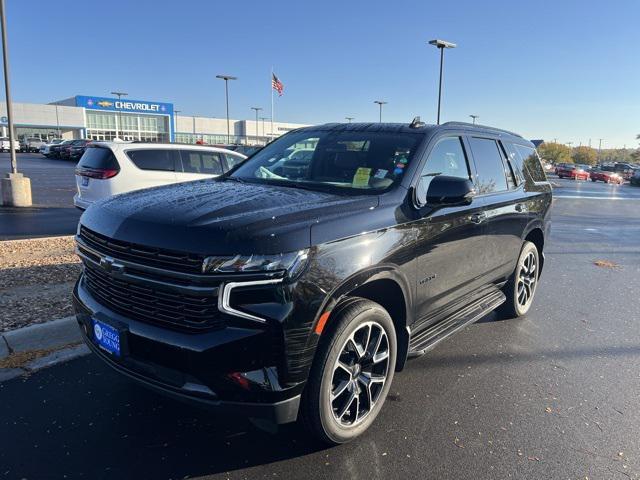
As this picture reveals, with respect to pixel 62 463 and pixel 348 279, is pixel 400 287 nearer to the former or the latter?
pixel 348 279

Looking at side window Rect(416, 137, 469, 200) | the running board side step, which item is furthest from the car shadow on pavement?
side window Rect(416, 137, 469, 200)

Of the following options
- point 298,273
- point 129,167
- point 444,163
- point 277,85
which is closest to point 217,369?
point 298,273

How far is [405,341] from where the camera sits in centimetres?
341

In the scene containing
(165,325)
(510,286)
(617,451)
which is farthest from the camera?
(510,286)

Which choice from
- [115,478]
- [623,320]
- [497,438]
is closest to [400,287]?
[497,438]

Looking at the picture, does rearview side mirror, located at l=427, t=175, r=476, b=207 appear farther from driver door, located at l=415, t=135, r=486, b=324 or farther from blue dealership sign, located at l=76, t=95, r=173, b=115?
blue dealership sign, located at l=76, t=95, r=173, b=115

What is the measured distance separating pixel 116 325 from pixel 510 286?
405 centimetres

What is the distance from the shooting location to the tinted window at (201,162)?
35.1ft

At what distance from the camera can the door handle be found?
4062 mm

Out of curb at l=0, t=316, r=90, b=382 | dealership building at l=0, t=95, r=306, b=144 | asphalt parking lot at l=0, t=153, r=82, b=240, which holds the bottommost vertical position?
curb at l=0, t=316, r=90, b=382

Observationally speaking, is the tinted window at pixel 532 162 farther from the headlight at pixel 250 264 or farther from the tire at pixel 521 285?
the headlight at pixel 250 264

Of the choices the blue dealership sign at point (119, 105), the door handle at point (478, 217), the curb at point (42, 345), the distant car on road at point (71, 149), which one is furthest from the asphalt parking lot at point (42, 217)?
the blue dealership sign at point (119, 105)

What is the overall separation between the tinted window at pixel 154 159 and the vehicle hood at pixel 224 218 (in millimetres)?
7057

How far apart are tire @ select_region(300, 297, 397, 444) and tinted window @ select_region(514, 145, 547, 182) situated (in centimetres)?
323
